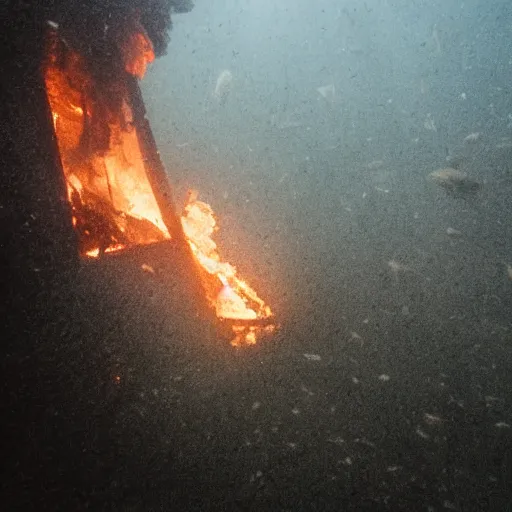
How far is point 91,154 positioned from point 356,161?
42.8 feet

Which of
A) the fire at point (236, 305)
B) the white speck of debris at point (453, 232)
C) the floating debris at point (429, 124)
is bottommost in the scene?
the white speck of debris at point (453, 232)

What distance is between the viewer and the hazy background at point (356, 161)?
7320 millimetres

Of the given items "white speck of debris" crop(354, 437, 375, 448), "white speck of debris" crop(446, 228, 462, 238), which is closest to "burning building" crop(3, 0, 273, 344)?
"white speck of debris" crop(354, 437, 375, 448)

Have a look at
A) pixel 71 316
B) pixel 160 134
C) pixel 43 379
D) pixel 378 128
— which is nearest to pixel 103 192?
pixel 71 316

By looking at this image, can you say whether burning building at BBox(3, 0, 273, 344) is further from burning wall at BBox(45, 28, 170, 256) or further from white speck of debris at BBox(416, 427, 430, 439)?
white speck of debris at BBox(416, 427, 430, 439)

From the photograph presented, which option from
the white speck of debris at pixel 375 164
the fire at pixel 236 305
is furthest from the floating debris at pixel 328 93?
the fire at pixel 236 305

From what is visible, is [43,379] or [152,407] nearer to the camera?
[43,379]

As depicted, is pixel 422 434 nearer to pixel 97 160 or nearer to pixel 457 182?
pixel 97 160

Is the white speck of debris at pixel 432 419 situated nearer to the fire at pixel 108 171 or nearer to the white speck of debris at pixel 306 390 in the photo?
the white speck of debris at pixel 306 390

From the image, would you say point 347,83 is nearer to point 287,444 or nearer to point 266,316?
point 266,316

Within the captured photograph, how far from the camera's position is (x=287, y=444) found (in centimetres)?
329

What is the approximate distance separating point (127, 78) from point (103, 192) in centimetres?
161

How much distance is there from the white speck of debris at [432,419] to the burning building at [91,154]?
7.18ft

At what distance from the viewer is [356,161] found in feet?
50.4
